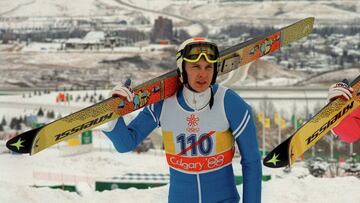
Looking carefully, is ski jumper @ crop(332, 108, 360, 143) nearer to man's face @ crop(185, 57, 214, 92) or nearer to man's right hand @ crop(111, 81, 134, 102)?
man's face @ crop(185, 57, 214, 92)

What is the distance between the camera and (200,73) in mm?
3781

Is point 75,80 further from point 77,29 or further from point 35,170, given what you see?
point 35,170

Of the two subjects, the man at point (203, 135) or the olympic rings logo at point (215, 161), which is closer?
the man at point (203, 135)

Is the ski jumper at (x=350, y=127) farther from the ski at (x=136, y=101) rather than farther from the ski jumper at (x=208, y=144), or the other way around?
the ski at (x=136, y=101)

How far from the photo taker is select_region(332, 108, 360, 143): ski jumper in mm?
3982

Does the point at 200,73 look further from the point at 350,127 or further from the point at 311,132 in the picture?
the point at 350,127

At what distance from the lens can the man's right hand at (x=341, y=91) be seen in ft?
12.4

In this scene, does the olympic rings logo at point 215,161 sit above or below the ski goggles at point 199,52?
below

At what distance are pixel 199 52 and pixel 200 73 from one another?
0.38ft

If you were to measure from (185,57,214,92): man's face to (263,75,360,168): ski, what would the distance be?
0.58 m

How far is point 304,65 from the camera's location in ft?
188

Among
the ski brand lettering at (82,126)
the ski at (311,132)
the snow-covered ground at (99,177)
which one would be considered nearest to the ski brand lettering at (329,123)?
the ski at (311,132)

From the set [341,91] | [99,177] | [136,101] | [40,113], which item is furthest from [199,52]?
[40,113]

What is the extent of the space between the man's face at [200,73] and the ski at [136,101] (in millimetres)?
237
